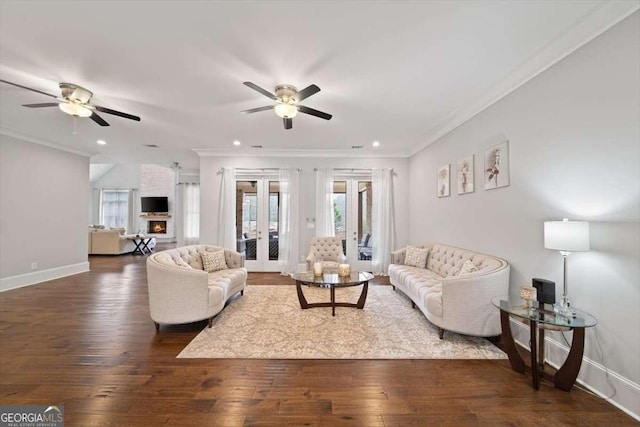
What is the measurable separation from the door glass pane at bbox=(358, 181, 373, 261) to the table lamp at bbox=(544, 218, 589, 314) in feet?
13.4

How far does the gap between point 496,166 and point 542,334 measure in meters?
1.92

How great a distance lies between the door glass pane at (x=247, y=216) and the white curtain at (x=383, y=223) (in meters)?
2.96

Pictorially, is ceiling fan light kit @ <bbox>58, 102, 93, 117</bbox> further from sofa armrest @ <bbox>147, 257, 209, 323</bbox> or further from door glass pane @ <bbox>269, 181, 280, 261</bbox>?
door glass pane @ <bbox>269, 181, 280, 261</bbox>

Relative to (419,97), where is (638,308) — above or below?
below

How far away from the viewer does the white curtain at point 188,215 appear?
7574 millimetres

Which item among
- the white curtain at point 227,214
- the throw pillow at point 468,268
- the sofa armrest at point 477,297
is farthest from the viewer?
the white curtain at point 227,214

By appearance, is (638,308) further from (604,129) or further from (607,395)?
(604,129)

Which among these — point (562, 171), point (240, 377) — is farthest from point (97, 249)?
point (562, 171)

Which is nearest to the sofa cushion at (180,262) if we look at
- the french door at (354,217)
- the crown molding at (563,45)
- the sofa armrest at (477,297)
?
the sofa armrest at (477,297)

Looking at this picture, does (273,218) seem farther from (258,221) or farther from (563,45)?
(563,45)

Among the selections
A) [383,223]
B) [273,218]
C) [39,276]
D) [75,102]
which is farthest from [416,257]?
[39,276]

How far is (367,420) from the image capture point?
171 cm

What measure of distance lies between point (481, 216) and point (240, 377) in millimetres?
3460

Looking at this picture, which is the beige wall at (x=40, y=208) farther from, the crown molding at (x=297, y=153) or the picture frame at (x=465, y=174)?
the picture frame at (x=465, y=174)
